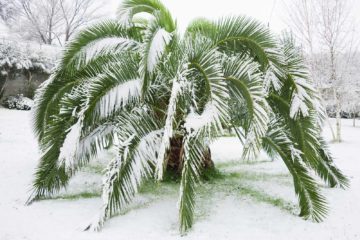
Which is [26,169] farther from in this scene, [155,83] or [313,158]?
[313,158]

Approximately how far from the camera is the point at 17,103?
16.6 m

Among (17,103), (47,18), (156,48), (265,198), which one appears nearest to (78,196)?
(156,48)

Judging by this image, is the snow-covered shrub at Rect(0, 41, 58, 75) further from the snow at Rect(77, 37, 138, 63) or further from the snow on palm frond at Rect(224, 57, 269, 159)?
the snow on palm frond at Rect(224, 57, 269, 159)

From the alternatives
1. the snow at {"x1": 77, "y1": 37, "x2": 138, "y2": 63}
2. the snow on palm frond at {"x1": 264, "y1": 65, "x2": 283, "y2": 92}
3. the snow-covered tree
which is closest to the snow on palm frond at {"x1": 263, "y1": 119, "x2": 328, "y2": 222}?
the snow on palm frond at {"x1": 264, "y1": 65, "x2": 283, "y2": 92}

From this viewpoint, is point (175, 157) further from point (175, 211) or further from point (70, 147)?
point (70, 147)

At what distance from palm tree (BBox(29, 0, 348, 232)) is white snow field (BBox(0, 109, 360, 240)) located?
25cm

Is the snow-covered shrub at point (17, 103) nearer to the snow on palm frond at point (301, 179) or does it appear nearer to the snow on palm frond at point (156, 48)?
the snow on palm frond at point (156, 48)

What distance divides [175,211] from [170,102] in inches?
66.8

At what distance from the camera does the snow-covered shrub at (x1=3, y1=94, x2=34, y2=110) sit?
16.5 meters

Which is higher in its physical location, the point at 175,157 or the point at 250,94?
the point at 250,94

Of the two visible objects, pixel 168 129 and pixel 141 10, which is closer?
pixel 168 129

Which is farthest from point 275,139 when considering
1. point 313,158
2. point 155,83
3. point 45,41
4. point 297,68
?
point 45,41

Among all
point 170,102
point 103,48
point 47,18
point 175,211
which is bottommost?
point 175,211

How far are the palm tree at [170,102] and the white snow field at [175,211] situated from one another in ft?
0.83
